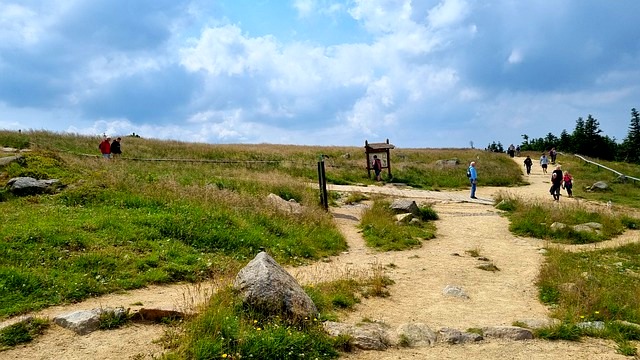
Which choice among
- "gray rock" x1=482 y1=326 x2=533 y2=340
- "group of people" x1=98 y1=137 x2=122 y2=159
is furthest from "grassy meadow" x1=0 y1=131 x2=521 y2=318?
"gray rock" x1=482 y1=326 x2=533 y2=340

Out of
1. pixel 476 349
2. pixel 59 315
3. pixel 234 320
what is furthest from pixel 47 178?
pixel 476 349

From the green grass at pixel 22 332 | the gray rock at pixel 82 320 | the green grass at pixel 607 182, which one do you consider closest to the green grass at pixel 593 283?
the gray rock at pixel 82 320

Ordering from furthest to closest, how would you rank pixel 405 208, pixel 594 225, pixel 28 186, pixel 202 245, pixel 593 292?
1. pixel 405 208
2. pixel 594 225
3. pixel 28 186
4. pixel 202 245
5. pixel 593 292

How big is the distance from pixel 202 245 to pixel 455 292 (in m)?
5.69

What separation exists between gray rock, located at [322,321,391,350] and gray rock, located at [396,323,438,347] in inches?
8.9

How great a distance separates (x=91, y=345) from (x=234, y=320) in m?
1.77

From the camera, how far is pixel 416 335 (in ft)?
22.3

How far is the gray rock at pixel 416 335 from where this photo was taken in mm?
6609

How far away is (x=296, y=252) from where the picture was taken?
466 inches

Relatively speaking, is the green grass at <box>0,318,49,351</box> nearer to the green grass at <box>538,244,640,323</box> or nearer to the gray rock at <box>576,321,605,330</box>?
the gray rock at <box>576,321,605,330</box>

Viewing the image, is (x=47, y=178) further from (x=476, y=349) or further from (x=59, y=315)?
(x=476, y=349)

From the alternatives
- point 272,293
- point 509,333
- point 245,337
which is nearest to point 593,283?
point 509,333

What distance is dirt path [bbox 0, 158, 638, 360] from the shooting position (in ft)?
19.4

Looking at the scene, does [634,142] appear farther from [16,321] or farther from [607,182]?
[16,321]
